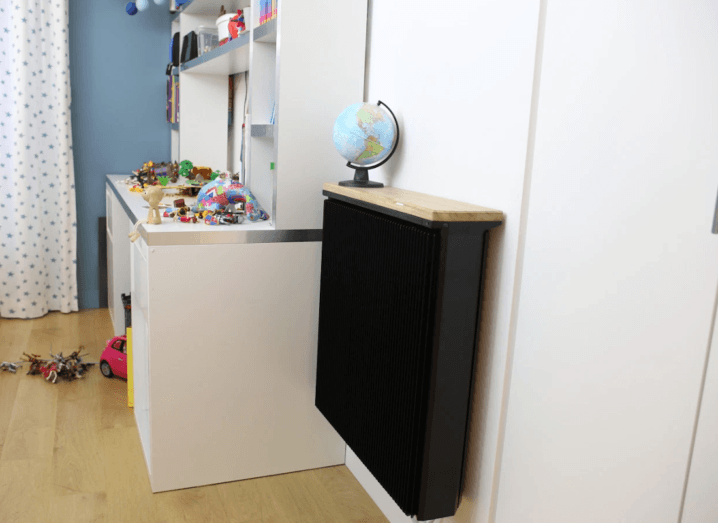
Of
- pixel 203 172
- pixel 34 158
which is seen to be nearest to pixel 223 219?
pixel 203 172

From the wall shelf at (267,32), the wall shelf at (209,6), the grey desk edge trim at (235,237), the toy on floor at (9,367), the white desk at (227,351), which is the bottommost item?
the toy on floor at (9,367)

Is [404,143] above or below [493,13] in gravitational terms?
below

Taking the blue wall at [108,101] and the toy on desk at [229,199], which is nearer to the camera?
the toy on desk at [229,199]

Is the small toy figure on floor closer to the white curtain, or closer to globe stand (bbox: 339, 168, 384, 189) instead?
globe stand (bbox: 339, 168, 384, 189)

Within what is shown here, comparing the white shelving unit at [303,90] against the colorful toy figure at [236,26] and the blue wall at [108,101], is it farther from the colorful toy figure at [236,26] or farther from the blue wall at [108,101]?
the blue wall at [108,101]

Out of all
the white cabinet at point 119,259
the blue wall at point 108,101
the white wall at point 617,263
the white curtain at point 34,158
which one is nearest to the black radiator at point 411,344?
the white wall at point 617,263

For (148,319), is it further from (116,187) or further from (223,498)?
(116,187)

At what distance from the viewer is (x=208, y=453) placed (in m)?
2.01

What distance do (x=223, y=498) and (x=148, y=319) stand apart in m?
0.61

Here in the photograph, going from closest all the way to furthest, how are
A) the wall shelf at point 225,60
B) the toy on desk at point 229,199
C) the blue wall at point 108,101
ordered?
1. the toy on desk at point 229,199
2. the wall shelf at point 225,60
3. the blue wall at point 108,101

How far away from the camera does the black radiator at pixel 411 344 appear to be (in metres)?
1.37

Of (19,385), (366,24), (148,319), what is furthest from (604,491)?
(19,385)

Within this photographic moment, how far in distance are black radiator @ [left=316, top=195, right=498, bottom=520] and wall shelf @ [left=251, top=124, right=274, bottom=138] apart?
0.44m

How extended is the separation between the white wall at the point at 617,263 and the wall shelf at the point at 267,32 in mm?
986
